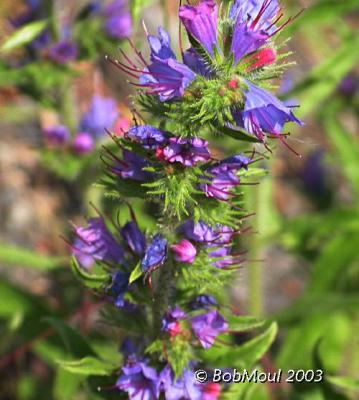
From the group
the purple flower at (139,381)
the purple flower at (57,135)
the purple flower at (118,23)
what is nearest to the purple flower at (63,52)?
the purple flower at (118,23)

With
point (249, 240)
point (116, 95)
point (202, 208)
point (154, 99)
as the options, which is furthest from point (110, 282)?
point (116, 95)

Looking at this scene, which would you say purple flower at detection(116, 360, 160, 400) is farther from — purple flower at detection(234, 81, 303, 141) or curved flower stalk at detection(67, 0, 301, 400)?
purple flower at detection(234, 81, 303, 141)

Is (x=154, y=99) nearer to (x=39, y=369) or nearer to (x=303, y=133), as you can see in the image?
(x=39, y=369)

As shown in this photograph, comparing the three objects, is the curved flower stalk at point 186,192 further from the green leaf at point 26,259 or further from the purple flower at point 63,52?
the purple flower at point 63,52

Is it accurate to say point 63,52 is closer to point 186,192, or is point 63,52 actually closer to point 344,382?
point 186,192

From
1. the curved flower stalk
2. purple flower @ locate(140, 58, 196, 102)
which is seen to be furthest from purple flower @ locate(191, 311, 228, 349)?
purple flower @ locate(140, 58, 196, 102)

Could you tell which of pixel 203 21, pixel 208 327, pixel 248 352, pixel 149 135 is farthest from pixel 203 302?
pixel 203 21
